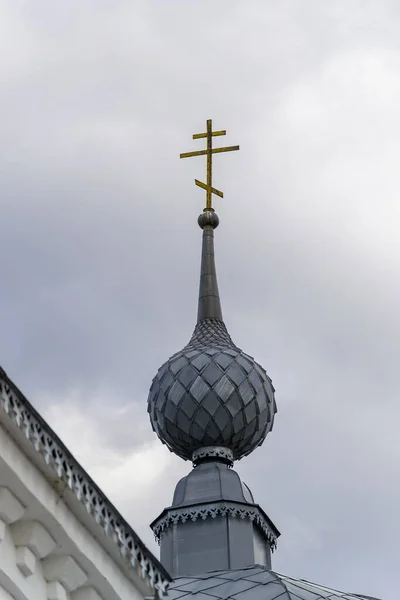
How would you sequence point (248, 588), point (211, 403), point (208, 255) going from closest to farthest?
point (248, 588), point (211, 403), point (208, 255)

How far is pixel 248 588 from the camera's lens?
17.9 metres

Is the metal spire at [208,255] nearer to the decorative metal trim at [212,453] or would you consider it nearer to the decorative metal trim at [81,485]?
the decorative metal trim at [212,453]

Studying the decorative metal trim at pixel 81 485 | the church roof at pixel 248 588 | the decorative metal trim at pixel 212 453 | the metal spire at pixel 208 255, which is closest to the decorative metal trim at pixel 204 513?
the decorative metal trim at pixel 212 453

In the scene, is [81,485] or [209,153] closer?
[81,485]

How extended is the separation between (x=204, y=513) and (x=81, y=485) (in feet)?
40.1

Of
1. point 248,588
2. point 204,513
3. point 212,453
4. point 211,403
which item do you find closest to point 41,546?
point 248,588

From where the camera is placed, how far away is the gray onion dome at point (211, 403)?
20.1 m

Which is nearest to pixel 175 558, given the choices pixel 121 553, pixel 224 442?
pixel 224 442

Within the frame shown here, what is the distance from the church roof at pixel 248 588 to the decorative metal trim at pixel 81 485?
925cm

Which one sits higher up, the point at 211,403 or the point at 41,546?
the point at 211,403

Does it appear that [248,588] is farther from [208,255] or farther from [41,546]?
[41,546]

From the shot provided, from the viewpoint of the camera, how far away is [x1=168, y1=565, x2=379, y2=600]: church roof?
17.6m

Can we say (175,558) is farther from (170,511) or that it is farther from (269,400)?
(269,400)

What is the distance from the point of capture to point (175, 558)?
19266 millimetres
